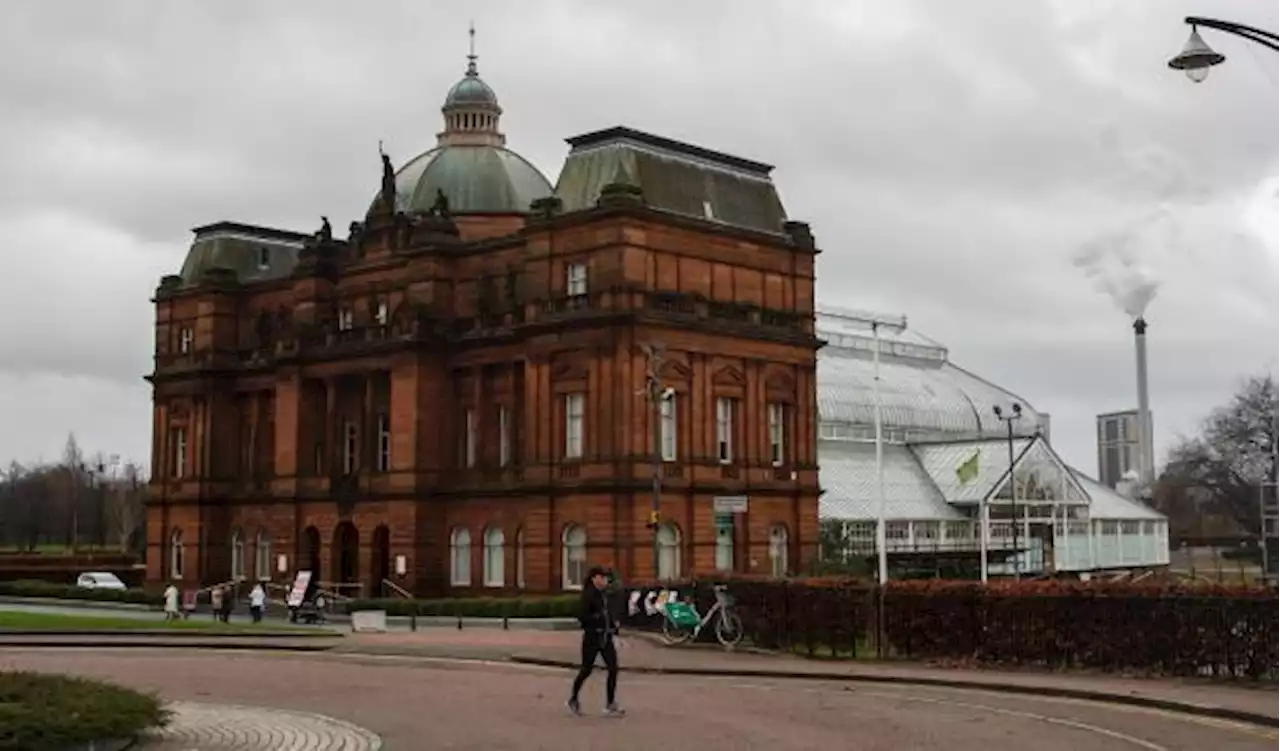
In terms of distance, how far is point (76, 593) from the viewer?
7056 cm

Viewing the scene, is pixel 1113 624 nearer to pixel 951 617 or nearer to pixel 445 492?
pixel 951 617

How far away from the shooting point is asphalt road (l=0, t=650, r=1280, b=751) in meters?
17.5

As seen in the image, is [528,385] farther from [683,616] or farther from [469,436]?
[683,616]

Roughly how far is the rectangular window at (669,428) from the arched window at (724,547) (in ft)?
12.3

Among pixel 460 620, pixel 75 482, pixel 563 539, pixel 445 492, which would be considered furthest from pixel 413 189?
pixel 75 482

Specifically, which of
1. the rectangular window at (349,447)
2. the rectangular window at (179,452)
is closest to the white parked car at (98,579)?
the rectangular window at (179,452)

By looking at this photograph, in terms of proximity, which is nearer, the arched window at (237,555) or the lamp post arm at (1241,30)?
the lamp post arm at (1241,30)

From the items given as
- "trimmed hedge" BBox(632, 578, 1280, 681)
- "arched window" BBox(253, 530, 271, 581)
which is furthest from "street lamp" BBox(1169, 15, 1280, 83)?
"arched window" BBox(253, 530, 271, 581)

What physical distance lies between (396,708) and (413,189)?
182ft

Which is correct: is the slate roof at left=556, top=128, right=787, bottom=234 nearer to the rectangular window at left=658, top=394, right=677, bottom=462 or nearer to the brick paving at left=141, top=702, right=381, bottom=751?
the rectangular window at left=658, top=394, right=677, bottom=462

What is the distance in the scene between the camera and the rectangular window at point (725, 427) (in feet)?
197

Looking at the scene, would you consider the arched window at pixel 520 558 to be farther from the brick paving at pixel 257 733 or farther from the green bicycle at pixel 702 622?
the brick paving at pixel 257 733

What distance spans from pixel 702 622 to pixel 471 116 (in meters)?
46.5

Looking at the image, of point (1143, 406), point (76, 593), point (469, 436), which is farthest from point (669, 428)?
point (1143, 406)
